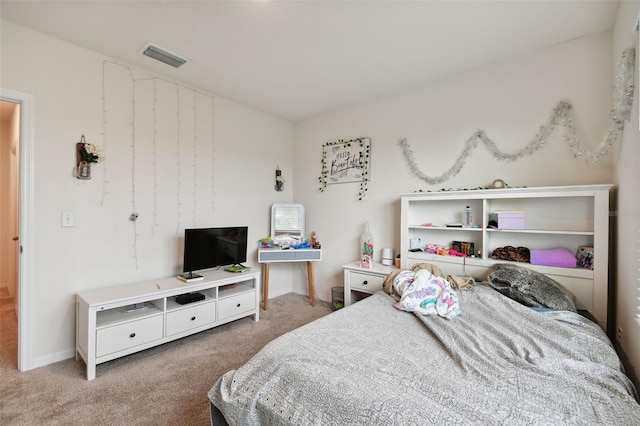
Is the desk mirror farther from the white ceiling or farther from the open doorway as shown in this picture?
the open doorway

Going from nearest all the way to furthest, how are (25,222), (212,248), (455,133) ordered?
1. (25,222)
2. (455,133)
3. (212,248)

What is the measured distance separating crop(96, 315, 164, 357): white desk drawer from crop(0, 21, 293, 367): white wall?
524mm

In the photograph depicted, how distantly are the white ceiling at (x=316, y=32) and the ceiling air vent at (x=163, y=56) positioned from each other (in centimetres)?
5

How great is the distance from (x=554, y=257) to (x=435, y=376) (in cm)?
171

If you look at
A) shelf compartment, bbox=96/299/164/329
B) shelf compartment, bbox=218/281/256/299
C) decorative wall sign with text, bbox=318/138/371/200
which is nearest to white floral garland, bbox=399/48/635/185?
decorative wall sign with text, bbox=318/138/371/200

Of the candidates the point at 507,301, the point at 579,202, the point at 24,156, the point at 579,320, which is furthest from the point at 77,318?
the point at 579,202

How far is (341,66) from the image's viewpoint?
2674mm

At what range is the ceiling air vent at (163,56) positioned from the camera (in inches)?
94.0

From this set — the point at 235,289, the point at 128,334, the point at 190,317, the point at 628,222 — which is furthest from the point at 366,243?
the point at 128,334

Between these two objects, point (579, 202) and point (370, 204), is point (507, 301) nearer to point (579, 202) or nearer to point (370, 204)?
point (579, 202)

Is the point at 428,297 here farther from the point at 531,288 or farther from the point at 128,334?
the point at 128,334

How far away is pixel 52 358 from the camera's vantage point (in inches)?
88.3

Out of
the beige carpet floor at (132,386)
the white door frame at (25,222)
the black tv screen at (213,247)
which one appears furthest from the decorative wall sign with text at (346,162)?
the white door frame at (25,222)

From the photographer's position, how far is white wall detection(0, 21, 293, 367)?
7.20ft
